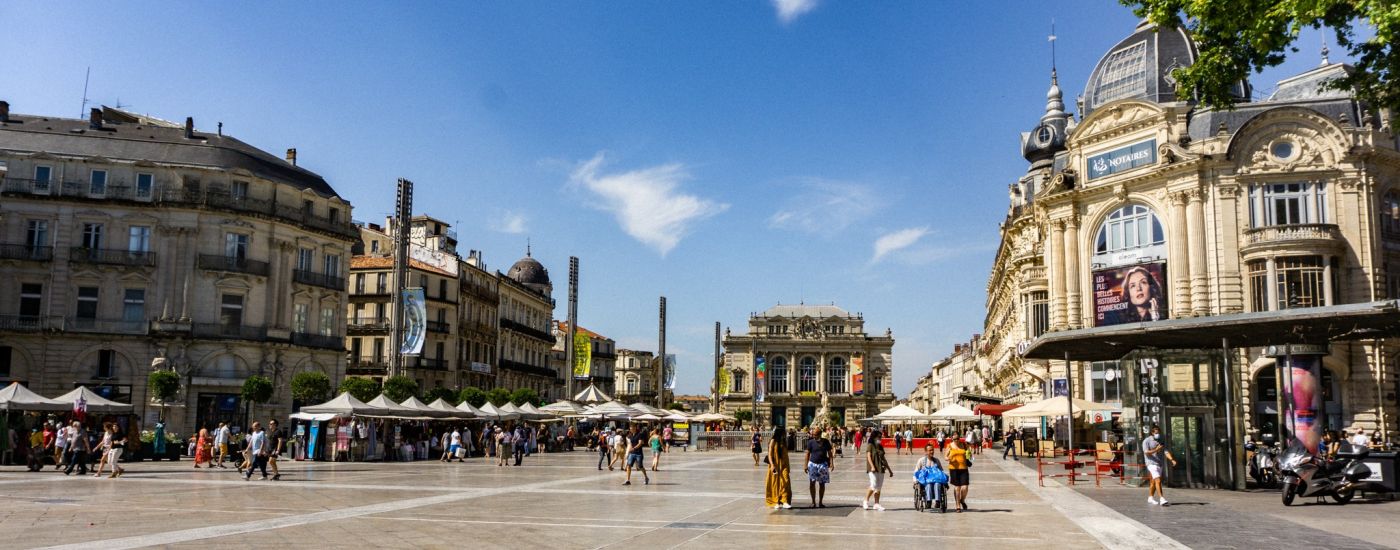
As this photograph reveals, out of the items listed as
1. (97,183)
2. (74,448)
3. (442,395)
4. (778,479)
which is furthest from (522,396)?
(778,479)

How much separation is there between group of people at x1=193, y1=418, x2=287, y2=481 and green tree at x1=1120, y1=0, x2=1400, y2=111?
21.0m

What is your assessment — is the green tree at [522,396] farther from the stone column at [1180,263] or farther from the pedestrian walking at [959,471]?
the pedestrian walking at [959,471]

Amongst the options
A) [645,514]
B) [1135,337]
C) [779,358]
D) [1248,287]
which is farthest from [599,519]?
[779,358]

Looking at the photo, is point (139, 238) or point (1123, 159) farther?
point (139, 238)

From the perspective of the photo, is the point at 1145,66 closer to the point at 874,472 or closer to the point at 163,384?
the point at 874,472

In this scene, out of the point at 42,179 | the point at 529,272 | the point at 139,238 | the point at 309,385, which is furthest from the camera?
the point at 529,272

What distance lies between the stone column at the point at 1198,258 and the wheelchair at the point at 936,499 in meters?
25.8

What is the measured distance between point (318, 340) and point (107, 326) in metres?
9.27

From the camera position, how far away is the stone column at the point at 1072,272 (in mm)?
43906

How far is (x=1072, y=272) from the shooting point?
145 ft

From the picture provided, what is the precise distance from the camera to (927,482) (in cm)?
1738

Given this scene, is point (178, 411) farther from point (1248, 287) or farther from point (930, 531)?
point (1248, 287)

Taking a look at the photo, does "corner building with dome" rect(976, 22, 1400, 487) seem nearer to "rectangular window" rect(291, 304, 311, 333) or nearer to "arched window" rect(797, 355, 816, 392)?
"rectangular window" rect(291, 304, 311, 333)

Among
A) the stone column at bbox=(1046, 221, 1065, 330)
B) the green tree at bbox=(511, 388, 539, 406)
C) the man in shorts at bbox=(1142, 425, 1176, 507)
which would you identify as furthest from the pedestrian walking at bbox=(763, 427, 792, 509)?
the green tree at bbox=(511, 388, 539, 406)
